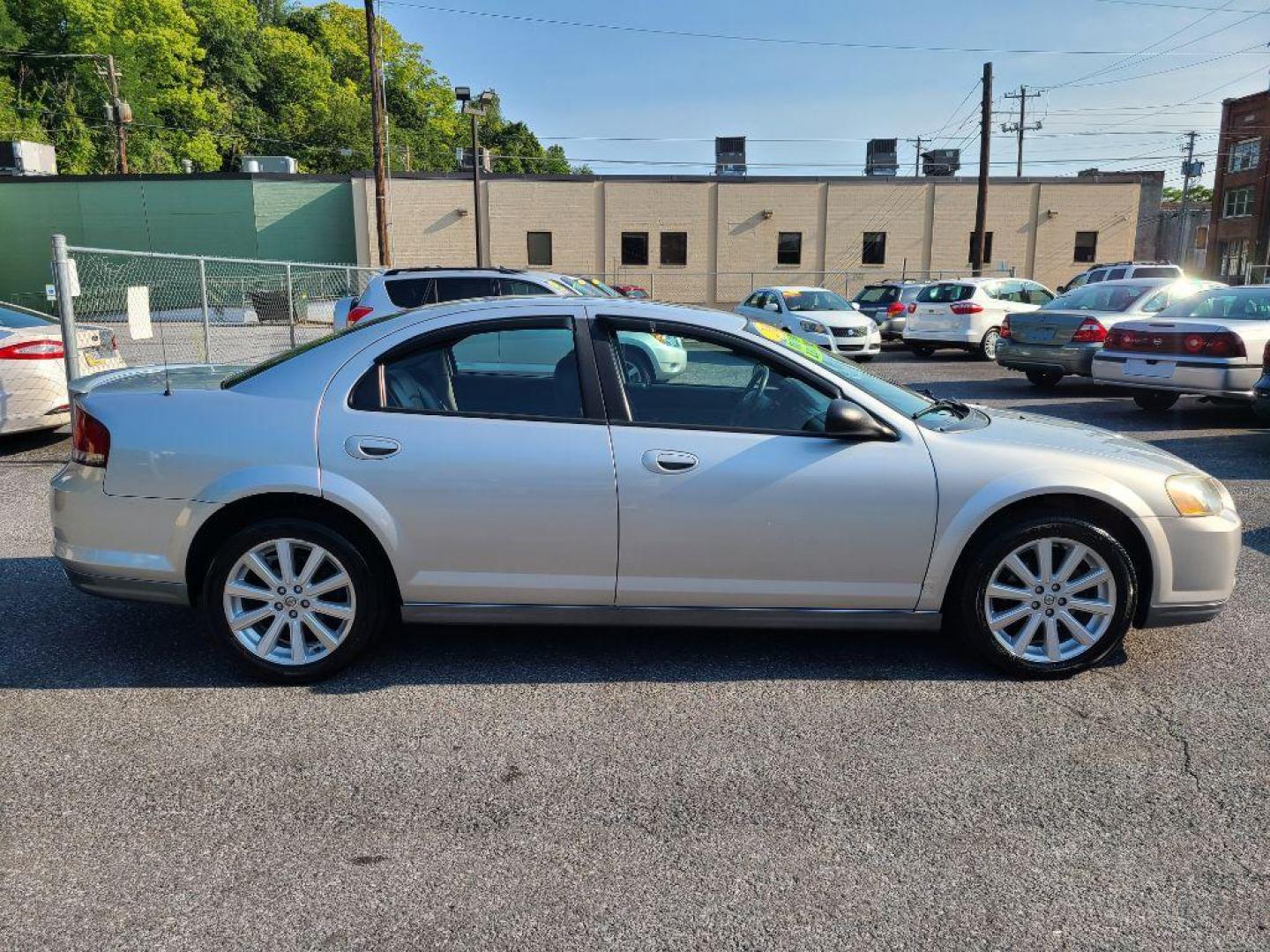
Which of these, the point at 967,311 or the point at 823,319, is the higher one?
the point at 967,311

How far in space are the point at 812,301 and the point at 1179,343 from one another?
32.1ft

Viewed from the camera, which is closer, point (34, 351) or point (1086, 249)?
point (34, 351)

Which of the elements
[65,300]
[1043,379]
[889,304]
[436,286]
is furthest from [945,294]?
[65,300]

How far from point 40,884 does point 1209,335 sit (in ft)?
36.3

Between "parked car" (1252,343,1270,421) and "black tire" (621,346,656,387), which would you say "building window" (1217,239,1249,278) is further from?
"black tire" (621,346,656,387)

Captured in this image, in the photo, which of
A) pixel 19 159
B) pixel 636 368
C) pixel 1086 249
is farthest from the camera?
pixel 1086 249

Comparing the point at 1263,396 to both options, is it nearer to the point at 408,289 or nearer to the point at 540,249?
the point at 408,289

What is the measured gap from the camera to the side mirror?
3842mm

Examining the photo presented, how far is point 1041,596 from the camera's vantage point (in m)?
3.97

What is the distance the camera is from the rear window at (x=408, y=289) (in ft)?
38.2

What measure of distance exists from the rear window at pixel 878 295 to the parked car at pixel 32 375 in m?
19.1

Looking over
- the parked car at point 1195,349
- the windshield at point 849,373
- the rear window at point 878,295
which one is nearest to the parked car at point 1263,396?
the parked car at point 1195,349

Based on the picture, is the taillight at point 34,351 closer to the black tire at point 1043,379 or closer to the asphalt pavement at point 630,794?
the asphalt pavement at point 630,794

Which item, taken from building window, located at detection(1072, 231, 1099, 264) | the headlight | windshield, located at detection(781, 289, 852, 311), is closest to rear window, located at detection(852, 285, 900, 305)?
windshield, located at detection(781, 289, 852, 311)
